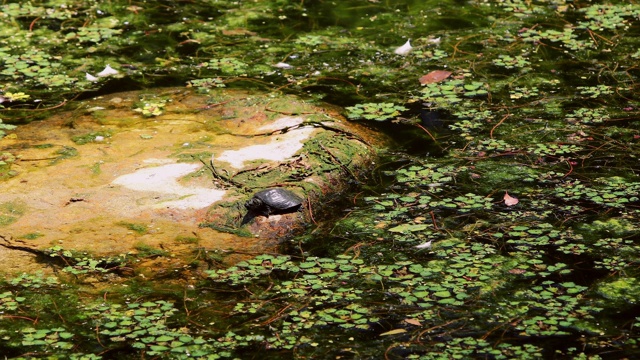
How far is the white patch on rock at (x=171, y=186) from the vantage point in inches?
164

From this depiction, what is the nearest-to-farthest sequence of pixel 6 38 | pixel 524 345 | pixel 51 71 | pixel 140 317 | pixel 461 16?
pixel 524 345 → pixel 140 317 → pixel 51 71 → pixel 6 38 → pixel 461 16

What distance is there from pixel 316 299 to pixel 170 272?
0.68 metres

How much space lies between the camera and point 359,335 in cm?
322

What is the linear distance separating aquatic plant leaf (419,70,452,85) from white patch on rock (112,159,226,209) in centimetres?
180

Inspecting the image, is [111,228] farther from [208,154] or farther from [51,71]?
[51,71]

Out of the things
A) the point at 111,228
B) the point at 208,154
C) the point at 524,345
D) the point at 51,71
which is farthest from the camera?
the point at 51,71

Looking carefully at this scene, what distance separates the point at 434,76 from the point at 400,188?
1495mm

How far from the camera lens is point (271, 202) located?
13.3 ft

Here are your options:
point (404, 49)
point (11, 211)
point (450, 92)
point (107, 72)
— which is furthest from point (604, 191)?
point (107, 72)

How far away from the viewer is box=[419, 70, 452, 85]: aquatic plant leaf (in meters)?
5.60

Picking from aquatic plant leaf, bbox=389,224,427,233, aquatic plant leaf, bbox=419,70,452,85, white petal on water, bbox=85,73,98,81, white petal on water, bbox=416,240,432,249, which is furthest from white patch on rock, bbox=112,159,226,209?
aquatic plant leaf, bbox=419,70,452,85

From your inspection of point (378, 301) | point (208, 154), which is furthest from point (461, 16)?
point (378, 301)

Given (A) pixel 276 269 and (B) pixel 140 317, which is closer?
(B) pixel 140 317

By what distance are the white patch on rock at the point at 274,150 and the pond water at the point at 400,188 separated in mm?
439
